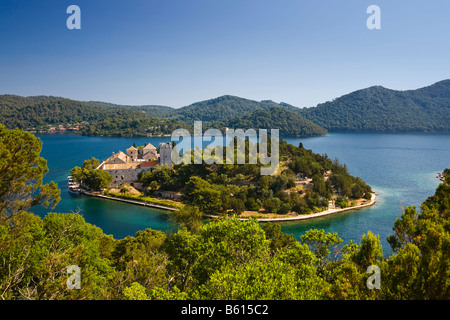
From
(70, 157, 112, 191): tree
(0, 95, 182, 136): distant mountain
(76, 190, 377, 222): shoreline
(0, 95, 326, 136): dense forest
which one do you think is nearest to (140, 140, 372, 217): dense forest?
(76, 190, 377, 222): shoreline

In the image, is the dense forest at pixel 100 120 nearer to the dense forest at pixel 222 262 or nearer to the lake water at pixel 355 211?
the lake water at pixel 355 211

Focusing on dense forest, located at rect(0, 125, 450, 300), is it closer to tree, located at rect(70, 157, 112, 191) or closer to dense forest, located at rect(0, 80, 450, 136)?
tree, located at rect(70, 157, 112, 191)

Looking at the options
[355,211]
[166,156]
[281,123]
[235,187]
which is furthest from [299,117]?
[235,187]

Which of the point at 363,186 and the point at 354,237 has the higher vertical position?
the point at 363,186

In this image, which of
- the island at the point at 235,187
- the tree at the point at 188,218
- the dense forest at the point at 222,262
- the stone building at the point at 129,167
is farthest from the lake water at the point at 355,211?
the stone building at the point at 129,167

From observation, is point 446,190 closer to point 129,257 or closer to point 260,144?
point 129,257
